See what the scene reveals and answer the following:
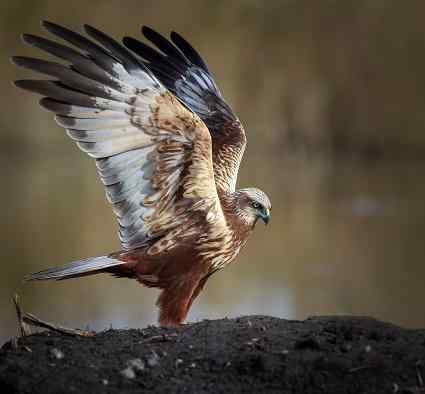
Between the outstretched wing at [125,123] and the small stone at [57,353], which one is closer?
the small stone at [57,353]

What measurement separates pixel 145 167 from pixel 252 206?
23.5 inches

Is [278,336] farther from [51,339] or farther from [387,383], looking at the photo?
[51,339]

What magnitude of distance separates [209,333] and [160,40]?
1880mm

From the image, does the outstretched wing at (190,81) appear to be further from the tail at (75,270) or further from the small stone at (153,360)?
the small stone at (153,360)

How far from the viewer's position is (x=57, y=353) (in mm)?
2494

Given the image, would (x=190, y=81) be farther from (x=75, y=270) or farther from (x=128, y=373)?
(x=128, y=373)

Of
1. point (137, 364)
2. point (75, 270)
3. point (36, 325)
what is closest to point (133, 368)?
point (137, 364)

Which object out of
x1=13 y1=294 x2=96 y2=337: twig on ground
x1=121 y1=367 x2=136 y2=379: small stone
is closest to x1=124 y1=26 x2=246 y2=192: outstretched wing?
x1=13 y1=294 x2=96 y2=337: twig on ground

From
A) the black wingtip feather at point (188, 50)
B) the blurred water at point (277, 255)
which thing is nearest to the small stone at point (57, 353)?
the blurred water at point (277, 255)

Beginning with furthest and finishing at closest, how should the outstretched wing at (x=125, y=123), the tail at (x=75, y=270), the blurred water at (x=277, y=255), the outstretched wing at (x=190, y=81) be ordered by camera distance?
1. the blurred water at (x=277, y=255)
2. the outstretched wing at (x=190, y=81)
3. the outstretched wing at (x=125, y=123)
4. the tail at (x=75, y=270)

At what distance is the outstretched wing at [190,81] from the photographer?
3.98 m

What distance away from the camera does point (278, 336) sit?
103 inches

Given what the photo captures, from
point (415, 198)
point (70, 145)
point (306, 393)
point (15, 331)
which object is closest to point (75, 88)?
point (306, 393)

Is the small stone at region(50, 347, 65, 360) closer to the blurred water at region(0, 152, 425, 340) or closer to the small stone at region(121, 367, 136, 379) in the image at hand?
the small stone at region(121, 367, 136, 379)
